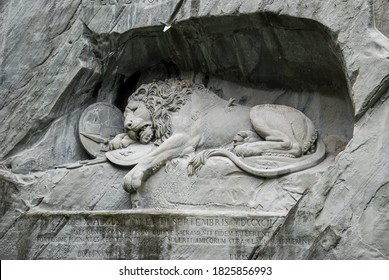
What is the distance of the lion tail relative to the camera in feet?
23.4

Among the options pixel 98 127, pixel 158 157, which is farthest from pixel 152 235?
pixel 98 127

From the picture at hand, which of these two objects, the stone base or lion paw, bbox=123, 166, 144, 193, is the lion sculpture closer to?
lion paw, bbox=123, 166, 144, 193

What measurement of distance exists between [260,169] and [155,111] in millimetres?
1257

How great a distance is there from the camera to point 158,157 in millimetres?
7434

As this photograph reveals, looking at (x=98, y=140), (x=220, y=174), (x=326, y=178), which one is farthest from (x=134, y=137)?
(x=326, y=178)

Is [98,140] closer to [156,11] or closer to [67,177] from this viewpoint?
[67,177]

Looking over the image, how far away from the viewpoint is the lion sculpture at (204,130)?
7.31 meters

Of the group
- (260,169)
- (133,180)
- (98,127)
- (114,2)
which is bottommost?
(260,169)

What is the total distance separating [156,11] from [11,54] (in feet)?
5.19

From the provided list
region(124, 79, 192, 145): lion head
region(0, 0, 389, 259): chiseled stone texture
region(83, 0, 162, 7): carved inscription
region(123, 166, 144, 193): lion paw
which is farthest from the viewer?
region(83, 0, 162, 7): carved inscription

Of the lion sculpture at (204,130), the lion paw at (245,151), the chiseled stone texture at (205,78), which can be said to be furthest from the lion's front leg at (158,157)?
the lion paw at (245,151)

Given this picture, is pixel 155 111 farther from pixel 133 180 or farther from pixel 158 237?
pixel 158 237

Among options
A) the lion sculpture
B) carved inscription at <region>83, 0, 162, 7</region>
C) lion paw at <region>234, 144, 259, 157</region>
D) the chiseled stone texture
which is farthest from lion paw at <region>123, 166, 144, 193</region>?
carved inscription at <region>83, 0, 162, 7</region>

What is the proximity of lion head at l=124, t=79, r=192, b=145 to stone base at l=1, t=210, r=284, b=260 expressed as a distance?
92 cm
